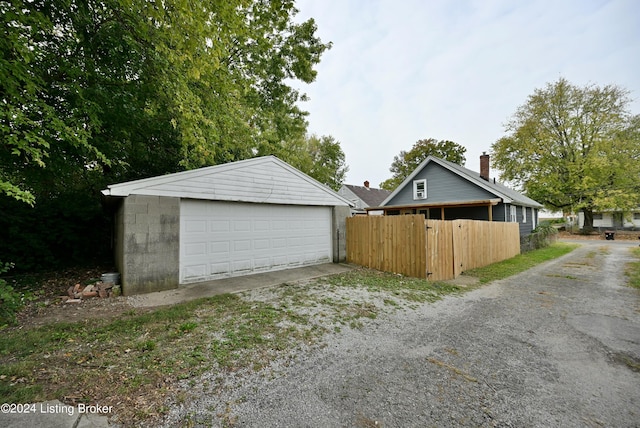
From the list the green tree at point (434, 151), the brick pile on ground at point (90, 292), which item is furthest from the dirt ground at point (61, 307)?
the green tree at point (434, 151)

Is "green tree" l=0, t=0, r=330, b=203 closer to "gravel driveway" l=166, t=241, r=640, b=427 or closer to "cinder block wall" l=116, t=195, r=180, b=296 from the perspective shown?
"cinder block wall" l=116, t=195, r=180, b=296

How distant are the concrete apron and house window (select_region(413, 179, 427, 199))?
1010 cm

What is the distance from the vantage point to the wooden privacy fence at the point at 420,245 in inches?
265

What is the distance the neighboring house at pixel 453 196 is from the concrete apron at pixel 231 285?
28.7 ft

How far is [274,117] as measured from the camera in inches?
499

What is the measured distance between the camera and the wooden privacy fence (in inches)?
265

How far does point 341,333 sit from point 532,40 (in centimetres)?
1174

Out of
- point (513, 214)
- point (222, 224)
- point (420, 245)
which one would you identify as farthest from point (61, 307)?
point (513, 214)

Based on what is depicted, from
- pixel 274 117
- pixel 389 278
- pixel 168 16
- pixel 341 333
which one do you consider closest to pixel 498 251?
pixel 389 278

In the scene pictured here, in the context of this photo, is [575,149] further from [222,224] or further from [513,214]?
[222,224]

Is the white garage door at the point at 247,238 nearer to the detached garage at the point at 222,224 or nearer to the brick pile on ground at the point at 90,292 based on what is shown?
the detached garage at the point at 222,224

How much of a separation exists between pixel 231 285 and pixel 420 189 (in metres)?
13.9

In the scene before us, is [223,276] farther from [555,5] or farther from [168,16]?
[555,5]

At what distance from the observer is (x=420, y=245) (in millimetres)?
6703
